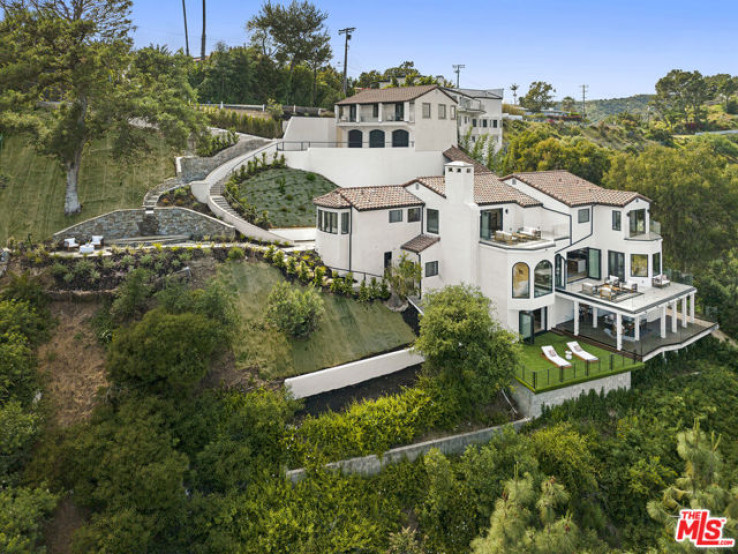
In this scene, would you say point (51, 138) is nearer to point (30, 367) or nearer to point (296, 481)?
point (30, 367)

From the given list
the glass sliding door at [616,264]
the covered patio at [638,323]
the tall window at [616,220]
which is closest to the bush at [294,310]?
the covered patio at [638,323]

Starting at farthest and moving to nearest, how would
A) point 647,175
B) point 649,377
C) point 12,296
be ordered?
point 647,175 < point 649,377 < point 12,296

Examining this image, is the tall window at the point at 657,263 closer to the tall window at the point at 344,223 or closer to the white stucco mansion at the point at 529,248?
the white stucco mansion at the point at 529,248

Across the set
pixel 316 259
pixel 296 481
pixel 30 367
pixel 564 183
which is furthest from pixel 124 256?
pixel 564 183

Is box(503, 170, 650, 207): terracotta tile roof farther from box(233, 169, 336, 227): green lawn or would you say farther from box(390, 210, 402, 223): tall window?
box(233, 169, 336, 227): green lawn

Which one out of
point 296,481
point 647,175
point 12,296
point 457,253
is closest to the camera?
point 296,481

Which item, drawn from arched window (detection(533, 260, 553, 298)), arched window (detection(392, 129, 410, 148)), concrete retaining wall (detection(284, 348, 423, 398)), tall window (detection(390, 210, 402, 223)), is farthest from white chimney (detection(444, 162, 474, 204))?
arched window (detection(392, 129, 410, 148))

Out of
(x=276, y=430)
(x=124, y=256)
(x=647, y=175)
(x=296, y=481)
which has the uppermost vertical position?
(x=647, y=175)

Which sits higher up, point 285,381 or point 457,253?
point 457,253
